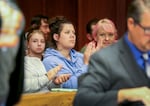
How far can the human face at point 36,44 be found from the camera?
2.92m

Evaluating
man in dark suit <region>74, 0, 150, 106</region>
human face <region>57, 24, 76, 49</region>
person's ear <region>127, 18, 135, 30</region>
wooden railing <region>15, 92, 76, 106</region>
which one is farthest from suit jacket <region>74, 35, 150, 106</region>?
human face <region>57, 24, 76, 49</region>

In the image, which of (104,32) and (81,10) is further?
(81,10)

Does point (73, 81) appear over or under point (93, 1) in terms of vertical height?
under

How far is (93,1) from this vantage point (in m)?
5.51

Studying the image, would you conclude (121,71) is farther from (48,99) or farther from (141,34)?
(48,99)

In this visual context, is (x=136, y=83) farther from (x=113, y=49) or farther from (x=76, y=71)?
(x=76, y=71)

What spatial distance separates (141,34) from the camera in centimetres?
153

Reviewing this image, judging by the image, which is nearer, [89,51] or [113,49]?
[113,49]

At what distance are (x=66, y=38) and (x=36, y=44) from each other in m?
0.22

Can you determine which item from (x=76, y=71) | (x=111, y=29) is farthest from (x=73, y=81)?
(x=111, y=29)

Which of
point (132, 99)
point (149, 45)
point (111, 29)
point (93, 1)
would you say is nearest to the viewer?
point (132, 99)

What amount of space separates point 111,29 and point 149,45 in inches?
42.9

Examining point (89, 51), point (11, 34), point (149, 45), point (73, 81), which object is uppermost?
point (11, 34)

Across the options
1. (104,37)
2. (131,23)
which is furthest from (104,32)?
(131,23)
